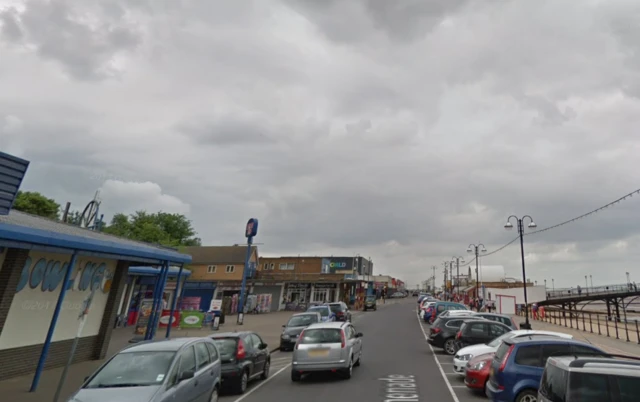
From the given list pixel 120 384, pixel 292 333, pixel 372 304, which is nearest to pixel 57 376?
pixel 120 384

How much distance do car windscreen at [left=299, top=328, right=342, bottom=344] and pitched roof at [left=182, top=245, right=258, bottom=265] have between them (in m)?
48.0

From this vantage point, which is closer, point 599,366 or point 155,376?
point 599,366

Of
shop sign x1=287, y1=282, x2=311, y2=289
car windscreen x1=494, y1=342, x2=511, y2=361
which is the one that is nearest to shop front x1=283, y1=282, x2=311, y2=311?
shop sign x1=287, y1=282, x2=311, y2=289

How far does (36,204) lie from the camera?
49.8 m

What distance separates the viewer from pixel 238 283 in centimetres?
5200

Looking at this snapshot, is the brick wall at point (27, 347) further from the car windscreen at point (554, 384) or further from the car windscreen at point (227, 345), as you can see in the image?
the car windscreen at point (554, 384)

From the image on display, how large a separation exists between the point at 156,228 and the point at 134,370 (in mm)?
66980

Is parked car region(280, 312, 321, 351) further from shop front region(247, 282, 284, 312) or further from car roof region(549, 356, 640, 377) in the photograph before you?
shop front region(247, 282, 284, 312)

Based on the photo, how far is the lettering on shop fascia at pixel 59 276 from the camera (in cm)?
1185

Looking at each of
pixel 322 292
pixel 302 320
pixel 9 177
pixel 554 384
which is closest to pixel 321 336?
pixel 554 384

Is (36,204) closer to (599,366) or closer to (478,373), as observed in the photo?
(478,373)

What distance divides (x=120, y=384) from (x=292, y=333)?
42.9ft

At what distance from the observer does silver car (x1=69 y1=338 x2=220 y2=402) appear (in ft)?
19.5

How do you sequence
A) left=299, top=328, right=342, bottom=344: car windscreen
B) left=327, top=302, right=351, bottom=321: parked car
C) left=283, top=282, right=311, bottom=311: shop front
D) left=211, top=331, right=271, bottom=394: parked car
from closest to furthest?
1. left=211, top=331, right=271, bottom=394: parked car
2. left=299, top=328, right=342, bottom=344: car windscreen
3. left=327, top=302, right=351, bottom=321: parked car
4. left=283, top=282, right=311, bottom=311: shop front
